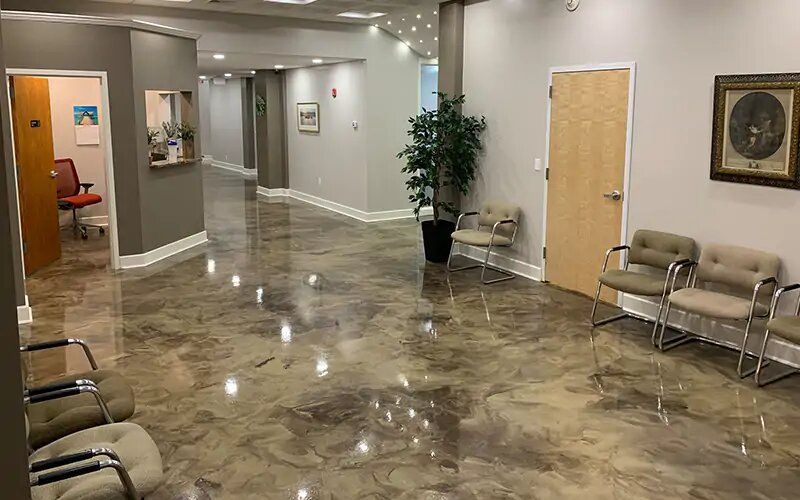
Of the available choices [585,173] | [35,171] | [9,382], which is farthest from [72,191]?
[9,382]

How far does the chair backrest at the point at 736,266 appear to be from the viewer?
4832mm

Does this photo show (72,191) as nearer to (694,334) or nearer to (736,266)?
(694,334)

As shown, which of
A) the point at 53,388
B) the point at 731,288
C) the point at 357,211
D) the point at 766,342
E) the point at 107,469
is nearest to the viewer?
the point at 107,469

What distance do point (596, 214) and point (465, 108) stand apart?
2338mm

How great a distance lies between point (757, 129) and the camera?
4.93 metres

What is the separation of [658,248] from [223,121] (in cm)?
1549

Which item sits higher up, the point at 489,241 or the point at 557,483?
the point at 489,241

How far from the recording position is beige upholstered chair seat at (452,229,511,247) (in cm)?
712

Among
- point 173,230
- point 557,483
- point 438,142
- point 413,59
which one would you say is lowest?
point 557,483

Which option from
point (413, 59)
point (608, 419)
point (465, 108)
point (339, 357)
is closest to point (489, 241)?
point (465, 108)

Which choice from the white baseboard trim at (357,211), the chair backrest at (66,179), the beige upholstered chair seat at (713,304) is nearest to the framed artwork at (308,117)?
the white baseboard trim at (357,211)

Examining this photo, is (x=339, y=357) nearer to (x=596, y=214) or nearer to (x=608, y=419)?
(x=608, y=419)

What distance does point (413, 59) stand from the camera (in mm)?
10797

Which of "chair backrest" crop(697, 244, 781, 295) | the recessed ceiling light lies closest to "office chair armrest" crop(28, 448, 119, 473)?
"chair backrest" crop(697, 244, 781, 295)
